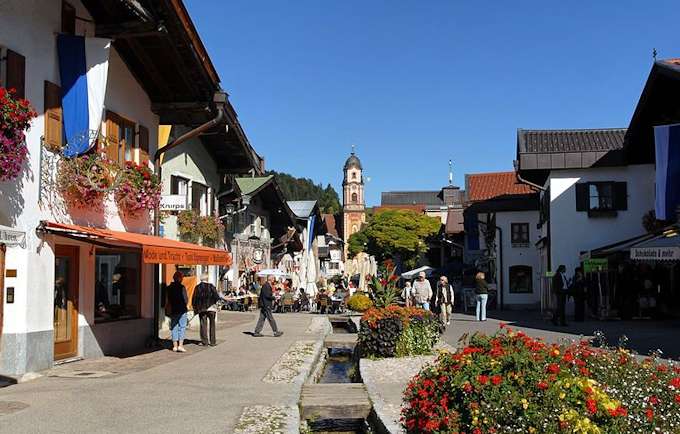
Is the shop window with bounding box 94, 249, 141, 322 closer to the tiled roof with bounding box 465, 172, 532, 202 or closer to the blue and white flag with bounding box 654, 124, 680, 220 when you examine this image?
the blue and white flag with bounding box 654, 124, 680, 220

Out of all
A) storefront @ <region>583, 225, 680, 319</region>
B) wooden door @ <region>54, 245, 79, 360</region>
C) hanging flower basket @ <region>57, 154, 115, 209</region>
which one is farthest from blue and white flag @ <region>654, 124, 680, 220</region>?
wooden door @ <region>54, 245, 79, 360</region>

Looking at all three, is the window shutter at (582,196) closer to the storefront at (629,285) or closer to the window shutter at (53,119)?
the storefront at (629,285)

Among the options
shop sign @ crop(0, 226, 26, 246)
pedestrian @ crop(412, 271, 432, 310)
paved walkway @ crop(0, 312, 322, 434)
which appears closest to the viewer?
paved walkway @ crop(0, 312, 322, 434)

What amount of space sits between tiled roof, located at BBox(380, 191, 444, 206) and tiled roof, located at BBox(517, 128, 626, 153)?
117 meters

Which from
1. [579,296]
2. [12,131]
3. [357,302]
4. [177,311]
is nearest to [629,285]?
[579,296]

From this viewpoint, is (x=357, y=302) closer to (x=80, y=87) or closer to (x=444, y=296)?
(x=444, y=296)

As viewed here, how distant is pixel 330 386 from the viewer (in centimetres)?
1078

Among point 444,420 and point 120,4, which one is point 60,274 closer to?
point 120,4

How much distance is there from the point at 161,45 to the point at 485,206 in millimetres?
27700

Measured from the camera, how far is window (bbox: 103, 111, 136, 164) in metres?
13.8

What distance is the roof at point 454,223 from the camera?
5923cm

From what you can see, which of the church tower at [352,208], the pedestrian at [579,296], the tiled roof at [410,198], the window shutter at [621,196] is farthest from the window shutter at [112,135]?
the tiled roof at [410,198]

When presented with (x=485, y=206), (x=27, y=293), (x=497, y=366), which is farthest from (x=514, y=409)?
(x=485, y=206)

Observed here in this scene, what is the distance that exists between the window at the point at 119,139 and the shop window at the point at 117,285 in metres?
1.89
